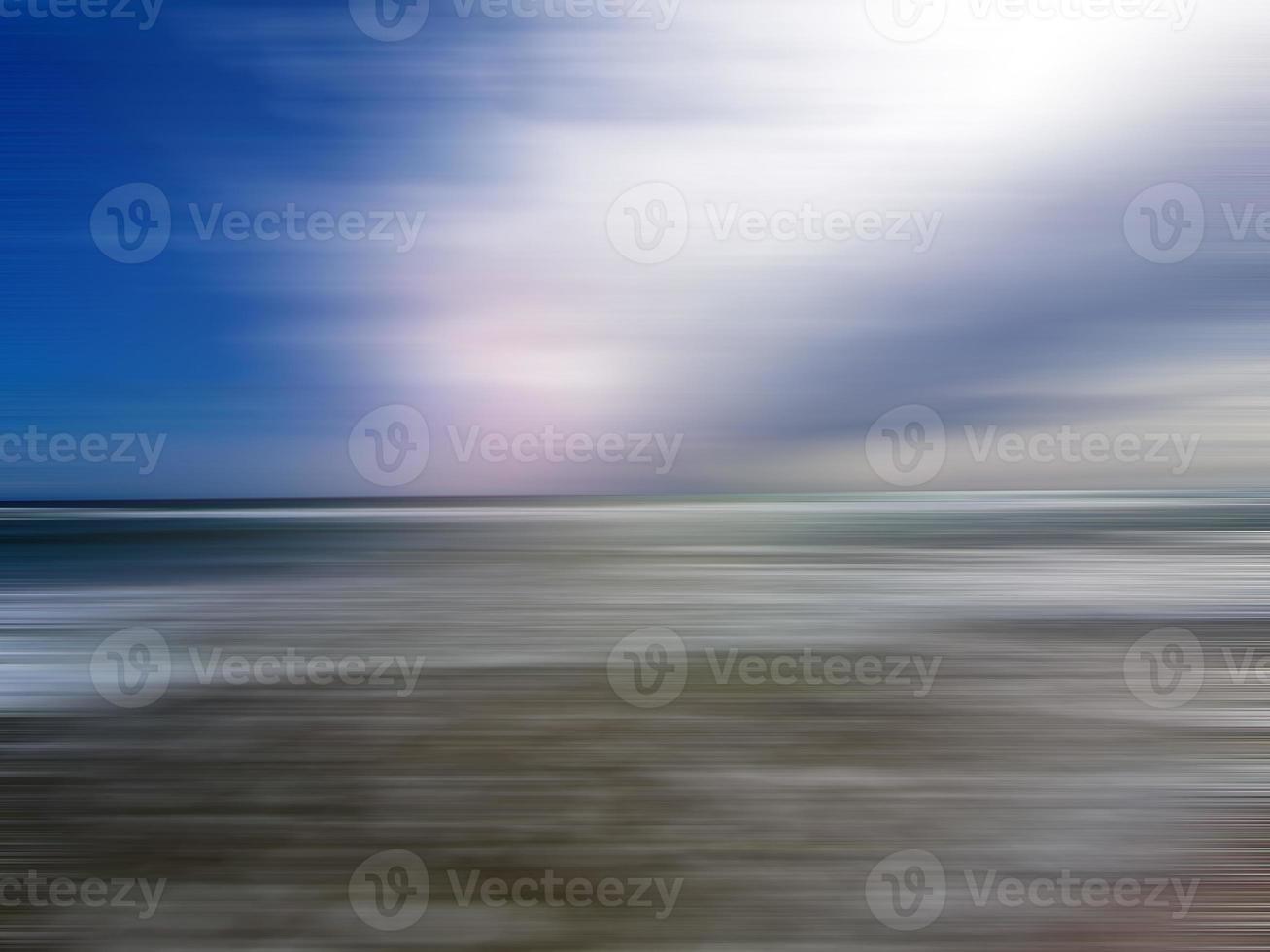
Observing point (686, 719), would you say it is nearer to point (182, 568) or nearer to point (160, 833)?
point (160, 833)

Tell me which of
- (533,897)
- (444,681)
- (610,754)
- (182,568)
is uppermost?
(182,568)

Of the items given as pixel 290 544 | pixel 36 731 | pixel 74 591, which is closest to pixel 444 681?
pixel 36 731

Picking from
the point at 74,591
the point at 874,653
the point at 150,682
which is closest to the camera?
the point at 150,682

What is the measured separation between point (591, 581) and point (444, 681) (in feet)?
16.3

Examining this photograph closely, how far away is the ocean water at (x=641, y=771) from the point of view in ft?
8.09

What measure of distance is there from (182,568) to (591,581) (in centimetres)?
663

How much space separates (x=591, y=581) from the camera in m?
9.91

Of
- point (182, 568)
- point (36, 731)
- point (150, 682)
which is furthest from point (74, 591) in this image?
point (36, 731)

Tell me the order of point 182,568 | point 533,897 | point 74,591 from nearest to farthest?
point 533,897 → point 74,591 → point 182,568

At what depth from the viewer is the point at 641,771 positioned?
11.5ft

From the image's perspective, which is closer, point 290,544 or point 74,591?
point 74,591

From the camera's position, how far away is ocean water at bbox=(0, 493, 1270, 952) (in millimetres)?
2467

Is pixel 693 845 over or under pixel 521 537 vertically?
under

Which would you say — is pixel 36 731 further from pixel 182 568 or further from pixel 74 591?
pixel 182 568
